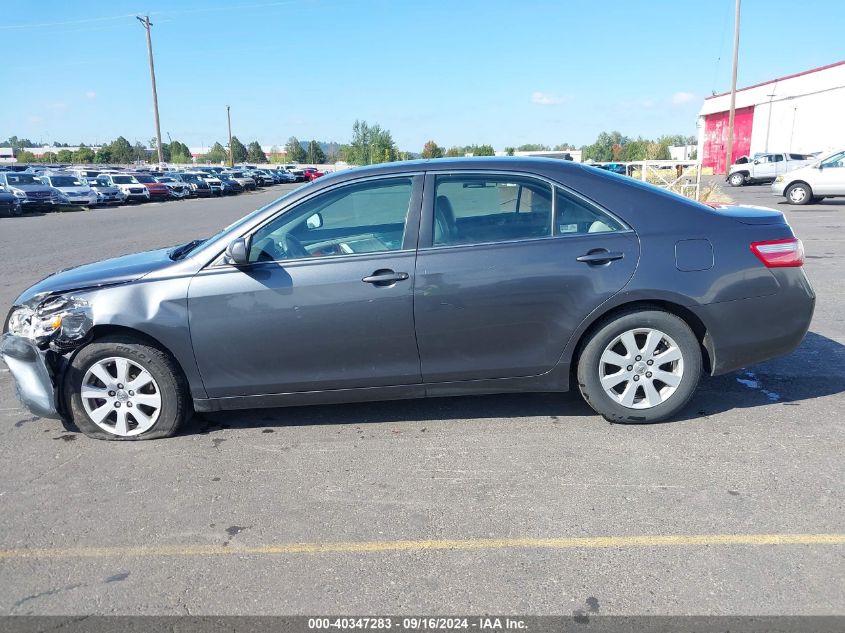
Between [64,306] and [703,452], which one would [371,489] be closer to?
[703,452]

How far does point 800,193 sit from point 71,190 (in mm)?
31221

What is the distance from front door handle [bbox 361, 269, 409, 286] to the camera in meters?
4.14

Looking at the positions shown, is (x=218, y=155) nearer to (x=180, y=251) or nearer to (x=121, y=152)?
(x=121, y=152)

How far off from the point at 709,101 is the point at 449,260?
65.2m

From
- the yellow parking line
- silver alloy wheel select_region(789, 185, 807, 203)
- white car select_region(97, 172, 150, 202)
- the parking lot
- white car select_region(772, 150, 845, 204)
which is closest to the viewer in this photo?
the parking lot

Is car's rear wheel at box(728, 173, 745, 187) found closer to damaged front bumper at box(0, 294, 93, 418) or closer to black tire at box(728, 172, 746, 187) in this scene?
black tire at box(728, 172, 746, 187)

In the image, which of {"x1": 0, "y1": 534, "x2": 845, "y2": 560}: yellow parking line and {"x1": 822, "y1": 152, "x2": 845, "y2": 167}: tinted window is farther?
{"x1": 822, "y1": 152, "x2": 845, "y2": 167}: tinted window

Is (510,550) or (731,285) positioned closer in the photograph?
(510,550)

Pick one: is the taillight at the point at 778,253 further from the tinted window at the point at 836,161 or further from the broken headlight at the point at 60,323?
the tinted window at the point at 836,161

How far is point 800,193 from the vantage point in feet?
71.7

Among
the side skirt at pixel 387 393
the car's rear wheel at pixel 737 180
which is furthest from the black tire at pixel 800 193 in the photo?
the side skirt at pixel 387 393

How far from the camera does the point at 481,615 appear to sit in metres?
2.67

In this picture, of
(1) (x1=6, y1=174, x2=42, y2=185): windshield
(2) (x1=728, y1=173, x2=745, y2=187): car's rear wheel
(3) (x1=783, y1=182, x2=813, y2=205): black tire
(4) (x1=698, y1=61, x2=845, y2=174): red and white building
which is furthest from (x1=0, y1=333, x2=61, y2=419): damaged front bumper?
(4) (x1=698, y1=61, x2=845, y2=174): red and white building

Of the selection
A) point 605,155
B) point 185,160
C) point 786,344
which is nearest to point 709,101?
point 605,155
